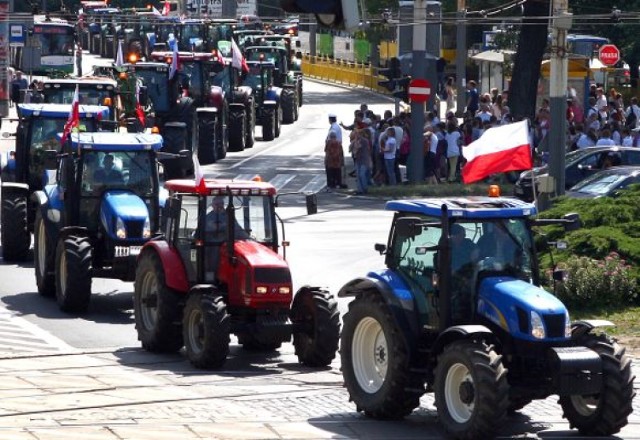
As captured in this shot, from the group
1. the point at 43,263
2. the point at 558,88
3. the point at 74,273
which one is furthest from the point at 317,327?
the point at 558,88

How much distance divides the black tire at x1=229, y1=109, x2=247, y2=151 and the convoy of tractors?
590 inches

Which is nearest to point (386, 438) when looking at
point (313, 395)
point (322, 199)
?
point (313, 395)

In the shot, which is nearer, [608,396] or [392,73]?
[608,396]

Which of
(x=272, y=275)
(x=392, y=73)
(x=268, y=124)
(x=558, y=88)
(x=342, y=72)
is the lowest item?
(x=342, y=72)

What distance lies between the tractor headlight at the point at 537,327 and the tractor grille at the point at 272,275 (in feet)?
15.5

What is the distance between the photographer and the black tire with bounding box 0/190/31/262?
2597cm

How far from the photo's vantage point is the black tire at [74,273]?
2122cm

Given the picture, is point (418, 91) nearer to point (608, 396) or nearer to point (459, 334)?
point (459, 334)

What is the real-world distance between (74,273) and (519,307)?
909 cm

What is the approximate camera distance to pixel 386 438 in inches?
547

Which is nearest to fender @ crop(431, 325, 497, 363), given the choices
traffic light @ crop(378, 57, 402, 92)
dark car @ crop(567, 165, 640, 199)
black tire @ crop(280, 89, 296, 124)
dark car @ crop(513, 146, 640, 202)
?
dark car @ crop(567, 165, 640, 199)

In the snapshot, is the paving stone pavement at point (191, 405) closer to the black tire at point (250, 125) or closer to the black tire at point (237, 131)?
the black tire at point (237, 131)

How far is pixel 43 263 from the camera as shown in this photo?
909 inches

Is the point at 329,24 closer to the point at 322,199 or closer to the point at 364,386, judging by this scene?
the point at 364,386
